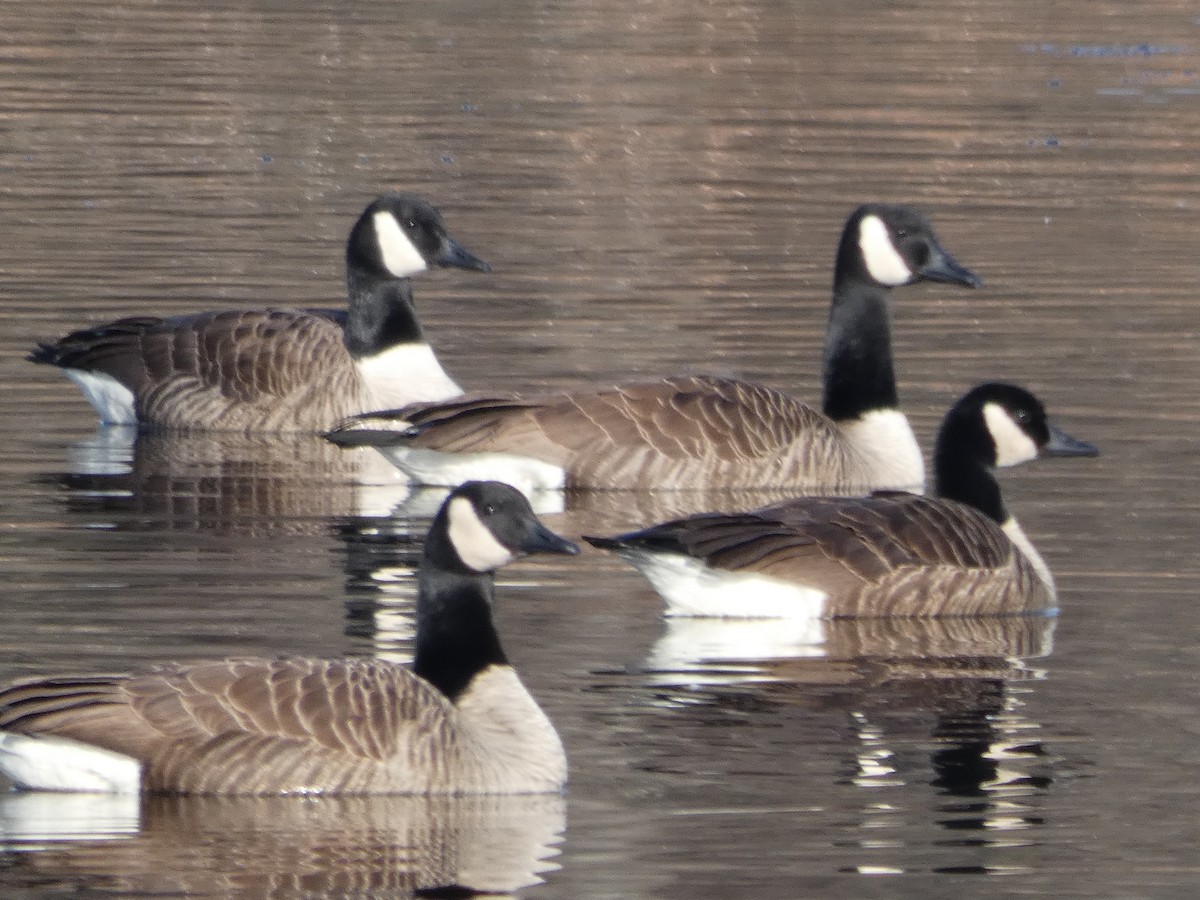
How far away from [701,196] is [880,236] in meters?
10.8

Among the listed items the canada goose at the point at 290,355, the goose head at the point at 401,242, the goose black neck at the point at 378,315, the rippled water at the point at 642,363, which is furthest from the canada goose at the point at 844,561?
the goose head at the point at 401,242

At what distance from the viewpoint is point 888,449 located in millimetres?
16328

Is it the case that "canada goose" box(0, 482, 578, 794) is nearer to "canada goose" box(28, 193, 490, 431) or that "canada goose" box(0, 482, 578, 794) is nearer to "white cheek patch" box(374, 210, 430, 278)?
"canada goose" box(28, 193, 490, 431)

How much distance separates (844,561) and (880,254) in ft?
15.0

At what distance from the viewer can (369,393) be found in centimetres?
1803

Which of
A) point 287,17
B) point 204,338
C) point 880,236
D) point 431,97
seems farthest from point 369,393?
point 287,17

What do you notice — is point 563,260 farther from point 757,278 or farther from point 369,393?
point 369,393

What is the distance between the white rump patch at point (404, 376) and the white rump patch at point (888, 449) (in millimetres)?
2904

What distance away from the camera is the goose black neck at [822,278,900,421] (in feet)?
54.4

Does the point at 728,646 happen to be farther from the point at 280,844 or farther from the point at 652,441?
the point at 652,441

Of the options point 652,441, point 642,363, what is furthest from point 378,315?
point 652,441

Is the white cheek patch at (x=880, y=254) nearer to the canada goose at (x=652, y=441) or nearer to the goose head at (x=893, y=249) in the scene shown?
the goose head at (x=893, y=249)

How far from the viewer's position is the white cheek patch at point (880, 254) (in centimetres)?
1686

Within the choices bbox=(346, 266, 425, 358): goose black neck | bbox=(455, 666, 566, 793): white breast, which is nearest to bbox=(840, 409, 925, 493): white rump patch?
bbox=(346, 266, 425, 358): goose black neck
